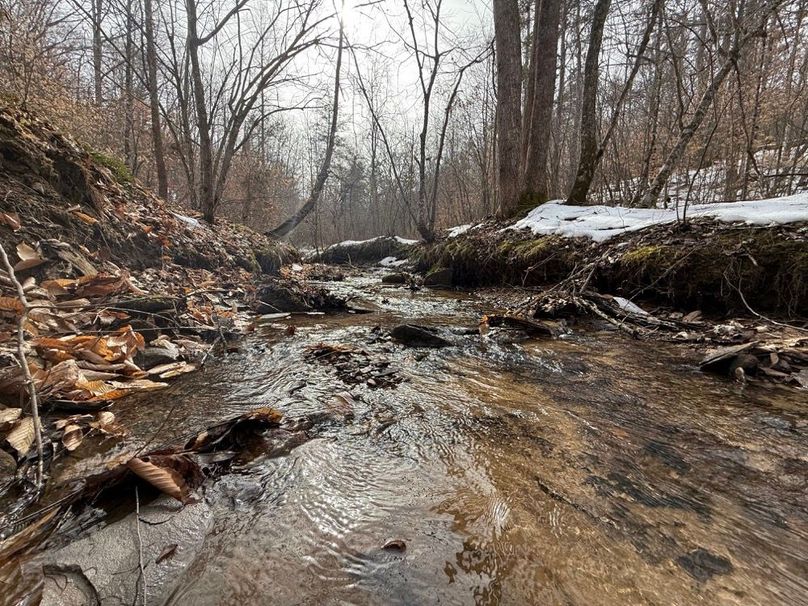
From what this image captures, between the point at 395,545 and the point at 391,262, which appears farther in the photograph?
the point at 391,262

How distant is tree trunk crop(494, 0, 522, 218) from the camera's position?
7484 mm

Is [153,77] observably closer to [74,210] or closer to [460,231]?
[74,210]

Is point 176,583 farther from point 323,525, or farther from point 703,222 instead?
point 703,222

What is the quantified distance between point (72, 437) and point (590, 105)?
855 centimetres

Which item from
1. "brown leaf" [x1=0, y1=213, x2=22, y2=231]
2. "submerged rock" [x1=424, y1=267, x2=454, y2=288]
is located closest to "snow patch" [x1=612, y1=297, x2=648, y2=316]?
"submerged rock" [x1=424, y1=267, x2=454, y2=288]

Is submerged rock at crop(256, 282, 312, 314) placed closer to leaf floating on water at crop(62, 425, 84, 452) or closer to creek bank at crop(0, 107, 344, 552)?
creek bank at crop(0, 107, 344, 552)

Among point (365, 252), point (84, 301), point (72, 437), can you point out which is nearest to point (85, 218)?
point (84, 301)

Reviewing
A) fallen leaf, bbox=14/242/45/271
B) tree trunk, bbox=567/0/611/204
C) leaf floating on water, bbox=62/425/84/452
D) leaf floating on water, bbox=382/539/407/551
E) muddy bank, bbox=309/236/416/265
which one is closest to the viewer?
leaf floating on water, bbox=382/539/407/551

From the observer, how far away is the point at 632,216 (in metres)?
5.32

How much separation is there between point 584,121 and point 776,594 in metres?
7.95

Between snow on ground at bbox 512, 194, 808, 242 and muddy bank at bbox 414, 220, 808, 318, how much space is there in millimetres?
146

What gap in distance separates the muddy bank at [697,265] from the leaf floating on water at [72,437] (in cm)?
462

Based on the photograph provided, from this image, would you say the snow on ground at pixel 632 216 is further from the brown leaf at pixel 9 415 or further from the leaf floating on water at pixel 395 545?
the brown leaf at pixel 9 415

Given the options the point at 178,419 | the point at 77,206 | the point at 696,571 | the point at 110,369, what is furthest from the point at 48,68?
the point at 696,571
